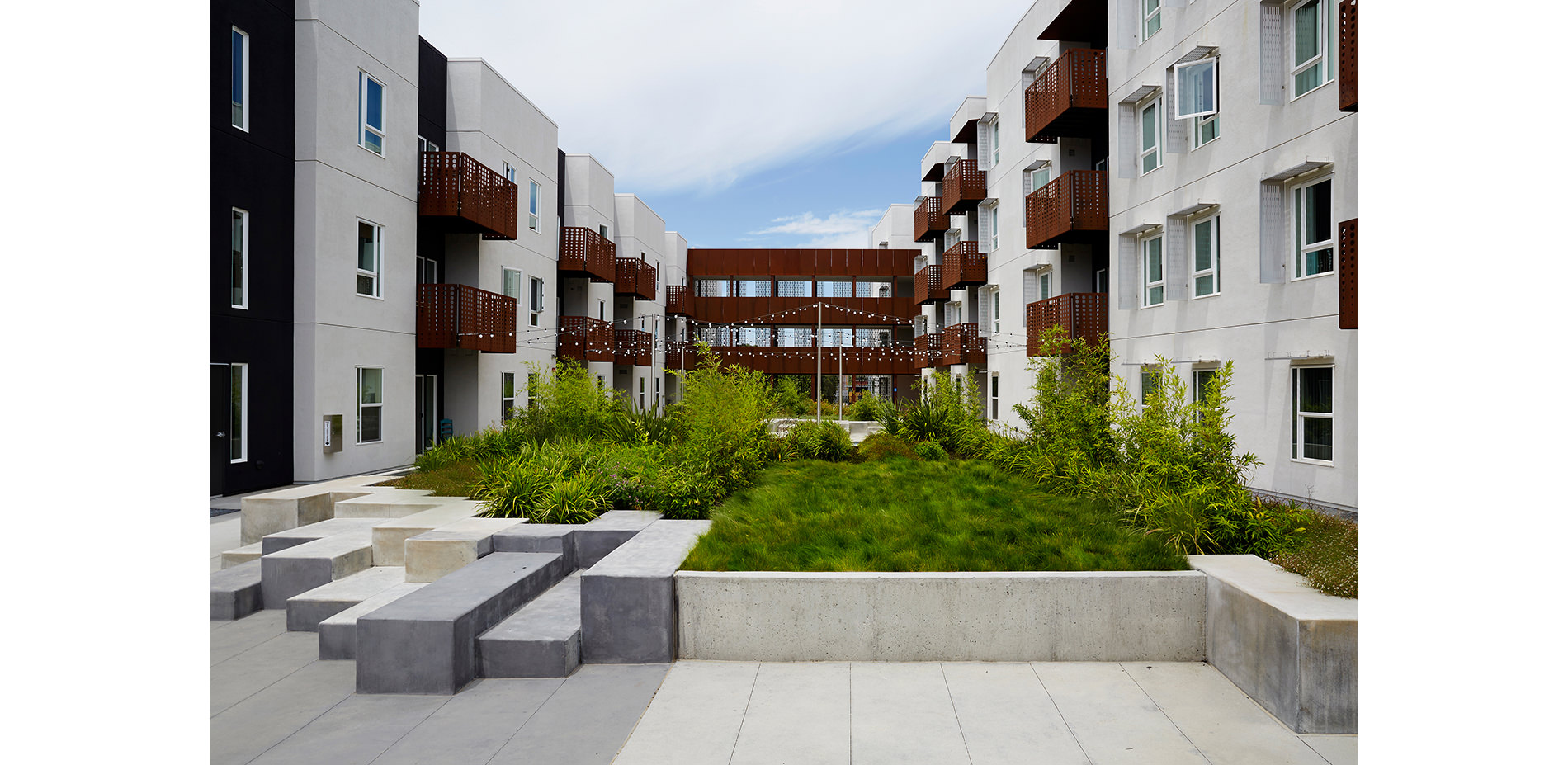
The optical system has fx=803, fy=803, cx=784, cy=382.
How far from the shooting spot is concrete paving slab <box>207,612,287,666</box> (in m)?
6.66

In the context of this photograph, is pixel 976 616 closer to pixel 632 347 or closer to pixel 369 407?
pixel 369 407

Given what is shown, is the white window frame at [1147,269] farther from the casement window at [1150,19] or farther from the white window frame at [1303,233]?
the casement window at [1150,19]

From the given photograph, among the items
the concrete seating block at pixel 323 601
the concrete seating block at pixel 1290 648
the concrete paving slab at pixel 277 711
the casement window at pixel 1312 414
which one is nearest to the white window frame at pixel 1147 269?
the casement window at pixel 1312 414

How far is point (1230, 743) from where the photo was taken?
4.82 meters

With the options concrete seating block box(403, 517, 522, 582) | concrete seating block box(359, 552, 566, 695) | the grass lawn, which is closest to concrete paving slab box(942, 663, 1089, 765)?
the grass lawn

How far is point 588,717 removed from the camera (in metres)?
5.24

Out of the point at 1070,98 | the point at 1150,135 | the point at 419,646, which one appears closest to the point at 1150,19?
the point at 1070,98

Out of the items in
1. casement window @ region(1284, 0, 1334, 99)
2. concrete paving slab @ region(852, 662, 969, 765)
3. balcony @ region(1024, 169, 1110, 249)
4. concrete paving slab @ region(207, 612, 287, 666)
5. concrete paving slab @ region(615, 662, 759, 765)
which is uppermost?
casement window @ region(1284, 0, 1334, 99)


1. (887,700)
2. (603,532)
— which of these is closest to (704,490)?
(603,532)

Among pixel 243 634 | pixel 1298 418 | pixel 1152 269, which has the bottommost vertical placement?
pixel 243 634

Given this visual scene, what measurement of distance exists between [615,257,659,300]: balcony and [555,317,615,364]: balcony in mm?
4191

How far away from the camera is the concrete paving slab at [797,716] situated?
4.71 m

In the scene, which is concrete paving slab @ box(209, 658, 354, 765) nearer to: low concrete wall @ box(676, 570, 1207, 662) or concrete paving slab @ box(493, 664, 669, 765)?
concrete paving slab @ box(493, 664, 669, 765)

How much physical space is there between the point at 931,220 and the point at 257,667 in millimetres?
31991
